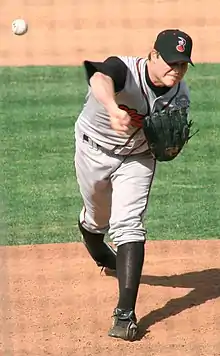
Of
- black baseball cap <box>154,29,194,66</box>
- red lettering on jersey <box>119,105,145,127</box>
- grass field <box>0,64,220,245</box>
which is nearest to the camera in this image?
black baseball cap <box>154,29,194,66</box>

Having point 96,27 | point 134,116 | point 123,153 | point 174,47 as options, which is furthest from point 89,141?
point 96,27

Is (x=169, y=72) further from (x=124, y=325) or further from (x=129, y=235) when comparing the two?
(x=124, y=325)

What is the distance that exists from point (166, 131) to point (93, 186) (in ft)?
1.93

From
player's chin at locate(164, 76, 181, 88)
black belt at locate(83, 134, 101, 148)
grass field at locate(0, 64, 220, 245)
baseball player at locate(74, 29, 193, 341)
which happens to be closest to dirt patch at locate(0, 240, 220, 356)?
baseball player at locate(74, 29, 193, 341)

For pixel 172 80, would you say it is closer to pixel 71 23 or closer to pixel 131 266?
pixel 131 266

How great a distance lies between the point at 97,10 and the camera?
Result: 51.8 ft

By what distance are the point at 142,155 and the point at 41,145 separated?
4.59 m

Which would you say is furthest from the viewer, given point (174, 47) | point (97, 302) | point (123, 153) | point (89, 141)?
point (97, 302)

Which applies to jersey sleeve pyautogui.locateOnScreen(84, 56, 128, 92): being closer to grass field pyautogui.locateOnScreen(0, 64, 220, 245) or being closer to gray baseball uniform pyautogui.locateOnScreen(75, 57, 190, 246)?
gray baseball uniform pyautogui.locateOnScreen(75, 57, 190, 246)

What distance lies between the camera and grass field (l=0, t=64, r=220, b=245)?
22.5ft

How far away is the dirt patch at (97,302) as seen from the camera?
4.40m

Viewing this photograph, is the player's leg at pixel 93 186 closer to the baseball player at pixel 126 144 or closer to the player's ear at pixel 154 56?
the baseball player at pixel 126 144

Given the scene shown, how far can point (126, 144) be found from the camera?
15.4ft

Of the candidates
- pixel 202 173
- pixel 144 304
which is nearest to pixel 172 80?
pixel 144 304
